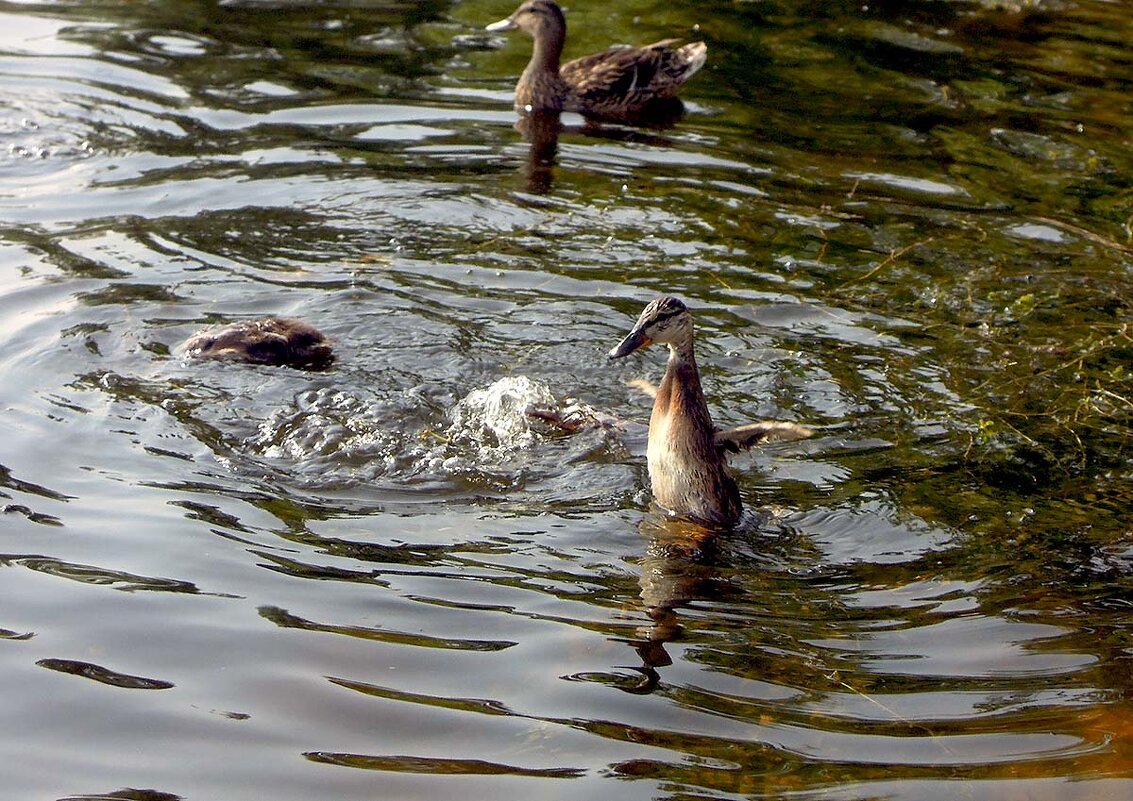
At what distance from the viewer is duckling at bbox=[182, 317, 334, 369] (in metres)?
7.54

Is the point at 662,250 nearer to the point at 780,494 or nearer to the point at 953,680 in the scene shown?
the point at 780,494

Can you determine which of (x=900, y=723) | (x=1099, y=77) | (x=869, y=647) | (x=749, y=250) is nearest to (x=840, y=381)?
(x=749, y=250)

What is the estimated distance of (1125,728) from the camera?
189 inches

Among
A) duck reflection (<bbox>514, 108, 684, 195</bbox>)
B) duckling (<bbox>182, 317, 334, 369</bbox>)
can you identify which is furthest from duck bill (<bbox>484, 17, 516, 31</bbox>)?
duckling (<bbox>182, 317, 334, 369</bbox>)

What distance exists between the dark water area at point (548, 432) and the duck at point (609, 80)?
257mm

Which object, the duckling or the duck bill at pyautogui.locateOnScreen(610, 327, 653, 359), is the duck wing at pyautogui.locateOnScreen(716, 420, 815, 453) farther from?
the duckling

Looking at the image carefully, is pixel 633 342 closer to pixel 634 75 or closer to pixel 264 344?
pixel 264 344

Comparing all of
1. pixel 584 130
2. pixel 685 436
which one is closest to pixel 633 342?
pixel 685 436

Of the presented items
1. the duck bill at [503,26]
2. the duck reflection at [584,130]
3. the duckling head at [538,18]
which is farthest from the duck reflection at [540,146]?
the duck bill at [503,26]

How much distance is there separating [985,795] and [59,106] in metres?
9.59

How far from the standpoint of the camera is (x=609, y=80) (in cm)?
1252

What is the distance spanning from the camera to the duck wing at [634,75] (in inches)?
483

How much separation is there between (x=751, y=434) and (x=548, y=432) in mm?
1071

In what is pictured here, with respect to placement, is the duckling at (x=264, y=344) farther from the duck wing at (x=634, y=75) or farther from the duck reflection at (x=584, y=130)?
the duck wing at (x=634, y=75)
